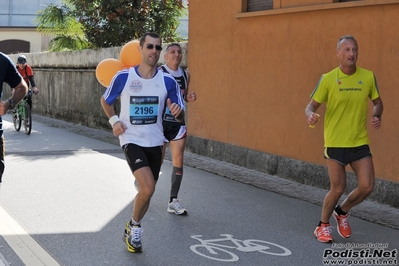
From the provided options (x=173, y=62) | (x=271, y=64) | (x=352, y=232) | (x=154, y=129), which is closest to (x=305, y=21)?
(x=271, y=64)

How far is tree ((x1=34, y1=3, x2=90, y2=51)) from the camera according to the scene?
2659cm

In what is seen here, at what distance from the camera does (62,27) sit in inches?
1062

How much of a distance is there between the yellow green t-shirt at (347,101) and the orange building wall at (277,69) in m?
2.39

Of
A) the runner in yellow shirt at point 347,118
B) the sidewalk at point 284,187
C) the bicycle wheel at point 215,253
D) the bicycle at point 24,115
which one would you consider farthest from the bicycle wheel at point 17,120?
the runner in yellow shirt at point 347,118

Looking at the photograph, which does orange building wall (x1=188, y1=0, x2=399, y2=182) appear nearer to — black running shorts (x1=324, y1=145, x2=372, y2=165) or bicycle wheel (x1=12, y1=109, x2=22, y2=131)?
black running shorts (x1=324, y1=145, x2=372, y2=165)

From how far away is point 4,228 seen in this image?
756 cm

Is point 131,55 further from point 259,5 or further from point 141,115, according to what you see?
point 259,5

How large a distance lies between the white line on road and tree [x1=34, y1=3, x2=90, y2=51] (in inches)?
747

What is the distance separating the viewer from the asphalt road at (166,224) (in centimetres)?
650

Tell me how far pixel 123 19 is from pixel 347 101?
16.8 meters

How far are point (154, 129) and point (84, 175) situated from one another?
4.84 m

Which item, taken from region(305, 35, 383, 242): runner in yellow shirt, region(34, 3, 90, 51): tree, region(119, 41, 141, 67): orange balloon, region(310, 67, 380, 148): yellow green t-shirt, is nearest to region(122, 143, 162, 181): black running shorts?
region(305, 35, 383, 242): runner in yellow shirt

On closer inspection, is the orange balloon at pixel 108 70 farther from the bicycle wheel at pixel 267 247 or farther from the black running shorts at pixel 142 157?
the bicycle wheel at pixel 267 247

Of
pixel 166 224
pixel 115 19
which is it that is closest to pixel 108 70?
pixel 166 224
